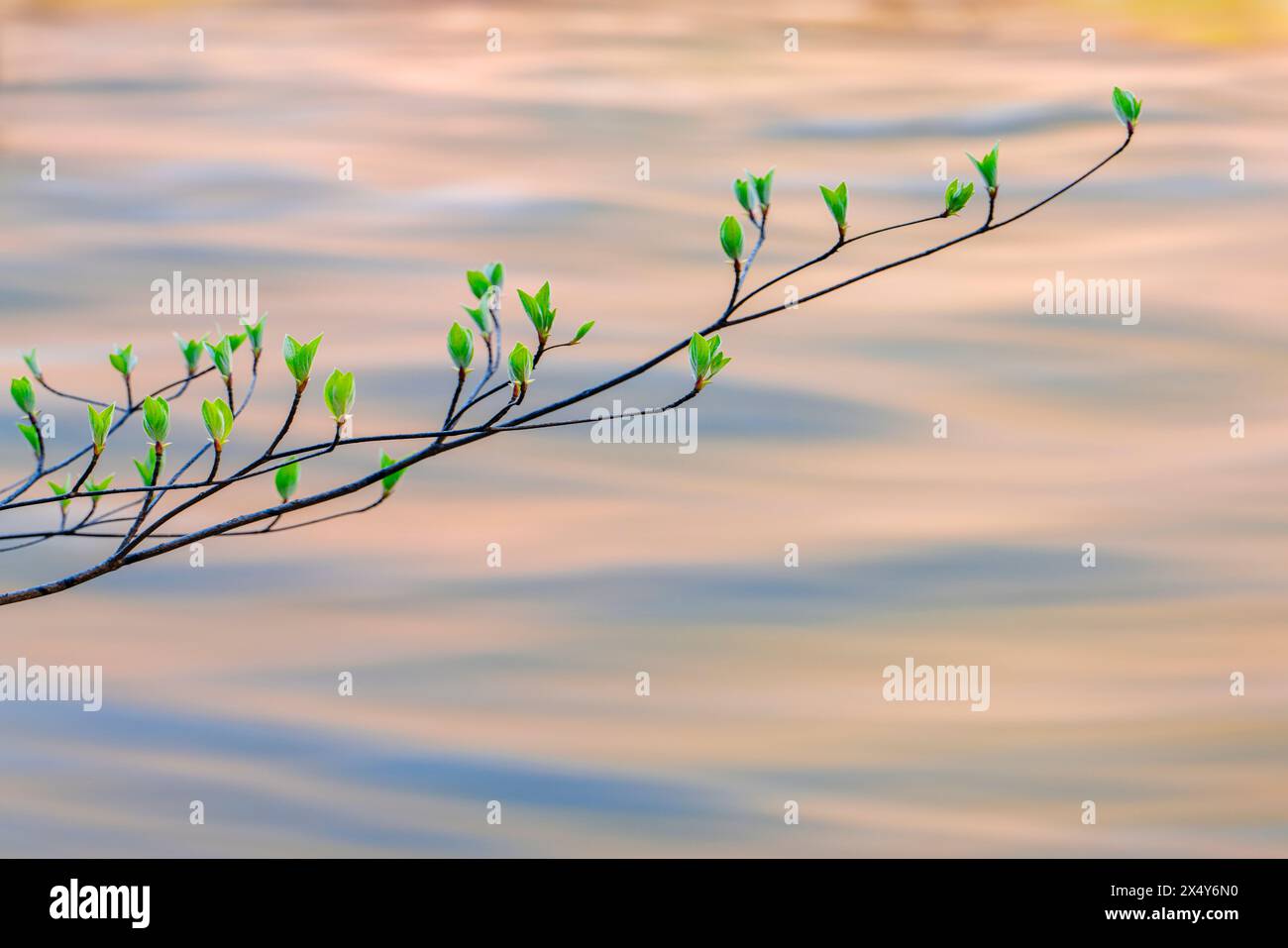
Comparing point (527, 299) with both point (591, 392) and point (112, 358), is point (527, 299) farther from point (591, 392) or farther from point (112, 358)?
point (112, 358)

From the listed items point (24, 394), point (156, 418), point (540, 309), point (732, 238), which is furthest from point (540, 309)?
point (24, 394)

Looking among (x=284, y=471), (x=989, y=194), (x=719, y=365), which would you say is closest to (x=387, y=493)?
(x=284, y=471)

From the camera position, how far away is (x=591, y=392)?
38.4 inches

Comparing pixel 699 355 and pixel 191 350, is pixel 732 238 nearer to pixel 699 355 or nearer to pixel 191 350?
pixel 699 355

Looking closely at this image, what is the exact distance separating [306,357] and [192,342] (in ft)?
0.73

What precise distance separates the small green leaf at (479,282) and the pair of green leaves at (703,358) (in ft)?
0.61

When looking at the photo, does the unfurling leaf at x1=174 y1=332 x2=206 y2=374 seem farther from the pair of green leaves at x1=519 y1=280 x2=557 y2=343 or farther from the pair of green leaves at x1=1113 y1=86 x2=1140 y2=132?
the pair of green leaves at x1=1113 y1=86 x2=1140 y2=132

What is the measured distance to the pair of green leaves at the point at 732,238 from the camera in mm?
1092

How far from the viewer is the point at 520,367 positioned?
3.50 ft

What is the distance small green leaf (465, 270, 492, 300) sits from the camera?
108 cm

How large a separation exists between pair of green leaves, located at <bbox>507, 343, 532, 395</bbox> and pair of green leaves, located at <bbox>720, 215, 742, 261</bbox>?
0.66ft
